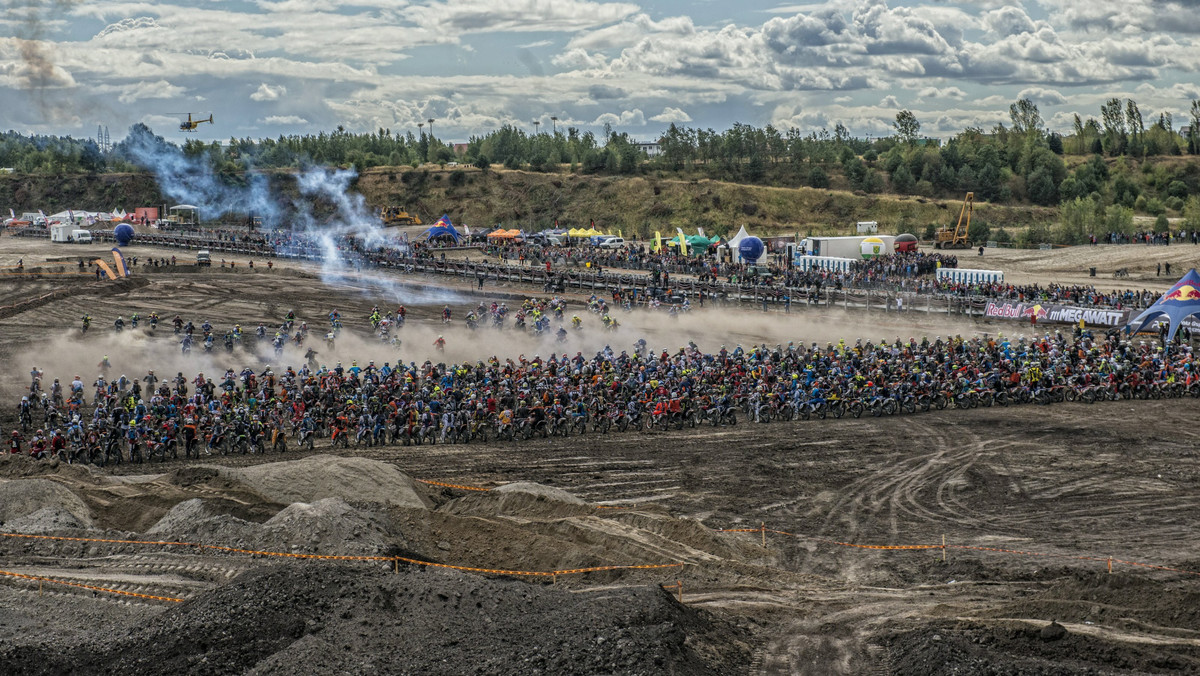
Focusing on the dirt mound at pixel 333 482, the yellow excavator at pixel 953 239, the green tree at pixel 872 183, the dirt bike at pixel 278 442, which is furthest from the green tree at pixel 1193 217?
the dirt mound at pixel 333 482

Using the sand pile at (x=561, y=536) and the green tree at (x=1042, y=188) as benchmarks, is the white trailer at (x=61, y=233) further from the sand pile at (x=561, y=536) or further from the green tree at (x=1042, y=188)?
the green tree at (x=1042, y=188)

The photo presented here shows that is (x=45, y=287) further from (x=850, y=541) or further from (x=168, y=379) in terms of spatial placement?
(x=850, y=541)

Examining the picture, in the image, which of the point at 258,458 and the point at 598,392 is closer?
the point at 258,458

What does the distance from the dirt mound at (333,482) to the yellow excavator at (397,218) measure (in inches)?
3103

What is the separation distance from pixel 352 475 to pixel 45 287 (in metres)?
44.8

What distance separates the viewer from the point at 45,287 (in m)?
56.3

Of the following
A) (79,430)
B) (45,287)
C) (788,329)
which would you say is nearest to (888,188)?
(788,329)

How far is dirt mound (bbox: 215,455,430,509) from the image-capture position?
1908cm

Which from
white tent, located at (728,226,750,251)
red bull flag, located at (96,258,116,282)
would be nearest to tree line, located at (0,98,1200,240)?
white tent, located at (728,226,750,251)

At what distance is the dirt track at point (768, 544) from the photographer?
40.1 ft

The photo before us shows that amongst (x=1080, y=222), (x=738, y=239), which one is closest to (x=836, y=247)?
(x=738, y=239)

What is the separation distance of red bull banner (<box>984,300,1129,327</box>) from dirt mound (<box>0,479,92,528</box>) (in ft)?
120

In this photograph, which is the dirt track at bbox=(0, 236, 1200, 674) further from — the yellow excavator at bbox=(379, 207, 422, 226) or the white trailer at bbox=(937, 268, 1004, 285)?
the yellow excavator at bbox=(379, 207, 422, 226)

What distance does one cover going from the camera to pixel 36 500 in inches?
739
